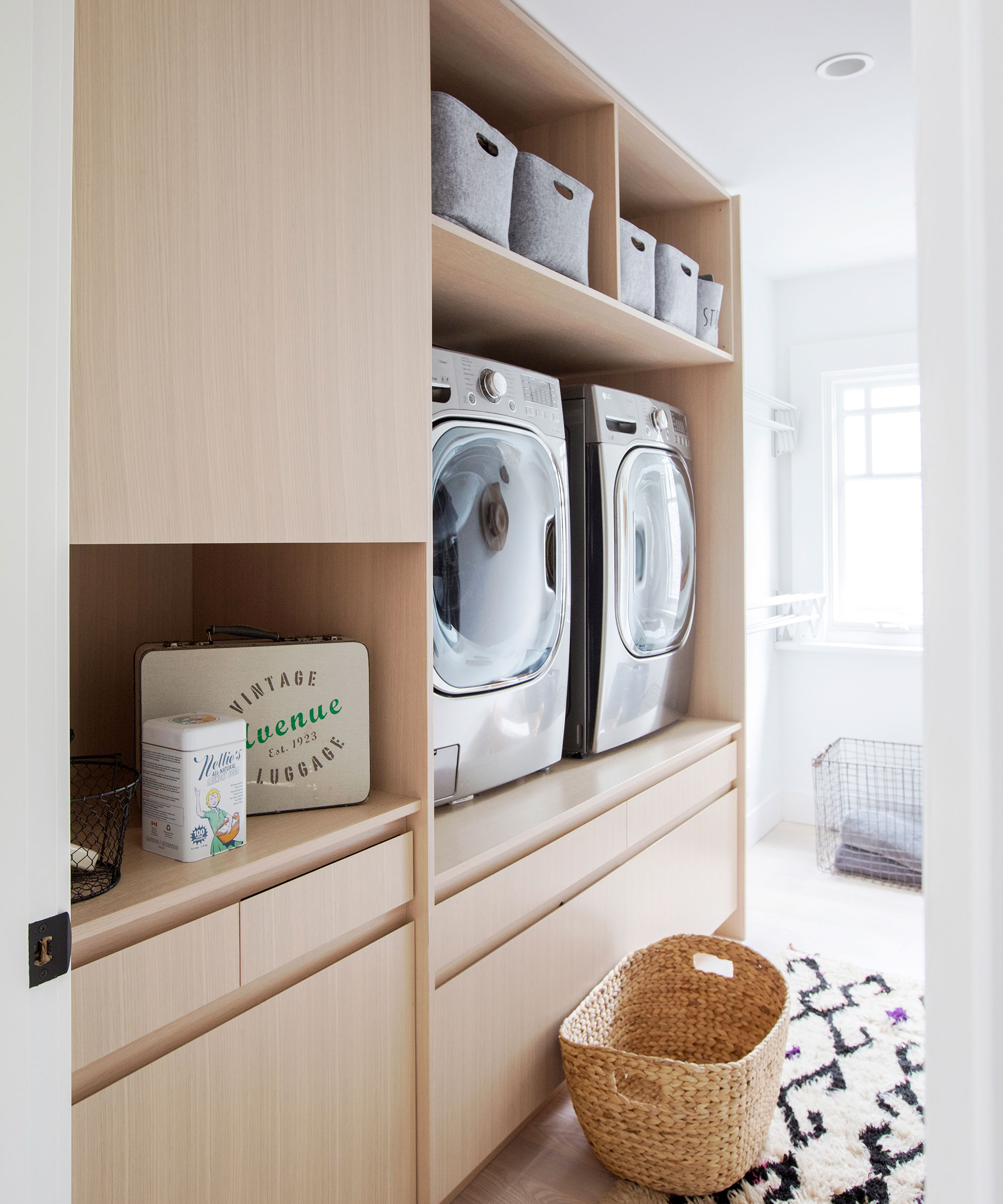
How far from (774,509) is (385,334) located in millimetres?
2945

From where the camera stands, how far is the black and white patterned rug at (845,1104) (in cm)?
162

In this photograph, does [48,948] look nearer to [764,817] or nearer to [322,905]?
[322,905]

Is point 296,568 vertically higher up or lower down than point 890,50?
lower down

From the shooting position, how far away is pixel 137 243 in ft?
3.04

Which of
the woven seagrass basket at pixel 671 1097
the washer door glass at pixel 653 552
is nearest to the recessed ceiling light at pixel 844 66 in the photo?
the washer door glass at pixel 653 552

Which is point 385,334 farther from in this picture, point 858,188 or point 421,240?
point 858,188

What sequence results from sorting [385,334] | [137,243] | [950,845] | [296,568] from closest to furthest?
1. [950,845]
2. [137,243]
3. [385,334]
4. [296,568]

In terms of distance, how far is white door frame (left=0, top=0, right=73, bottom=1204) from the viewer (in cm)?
72

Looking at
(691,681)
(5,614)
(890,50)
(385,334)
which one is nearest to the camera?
(5,614)

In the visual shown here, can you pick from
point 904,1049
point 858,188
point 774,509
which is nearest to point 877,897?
point 904,1049

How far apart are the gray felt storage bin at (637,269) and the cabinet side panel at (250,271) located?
78cm

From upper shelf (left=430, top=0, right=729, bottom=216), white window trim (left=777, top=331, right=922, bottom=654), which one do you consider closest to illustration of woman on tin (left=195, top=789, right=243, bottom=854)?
upper shelf (left=430, top=0, right=729, bottom=216)

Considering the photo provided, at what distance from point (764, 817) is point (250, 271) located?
10.9ft

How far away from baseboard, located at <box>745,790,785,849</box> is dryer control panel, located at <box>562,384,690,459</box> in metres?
1.75
